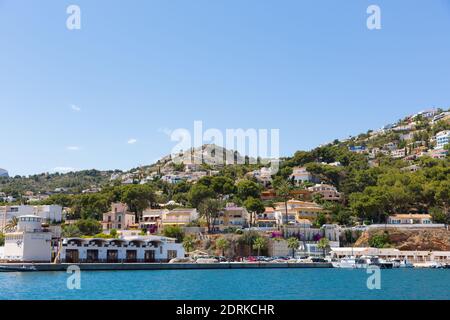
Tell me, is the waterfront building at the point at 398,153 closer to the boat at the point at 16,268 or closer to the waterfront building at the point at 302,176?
the waterfront building at the point at 302,176

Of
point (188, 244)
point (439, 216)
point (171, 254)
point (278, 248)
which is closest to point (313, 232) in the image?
point (278, 248)

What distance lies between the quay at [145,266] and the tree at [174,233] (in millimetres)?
9292

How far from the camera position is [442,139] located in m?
97.9

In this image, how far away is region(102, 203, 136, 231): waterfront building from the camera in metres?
61.7

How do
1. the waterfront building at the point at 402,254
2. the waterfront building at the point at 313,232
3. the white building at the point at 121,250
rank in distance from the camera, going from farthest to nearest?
the waterfront building at the point at 313,232 → the waterfront building at the point at 402,254 → the white building at the point at 121,250

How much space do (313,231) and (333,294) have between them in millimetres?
34638

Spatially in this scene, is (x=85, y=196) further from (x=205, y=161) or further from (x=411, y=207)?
(x=205, y=161)

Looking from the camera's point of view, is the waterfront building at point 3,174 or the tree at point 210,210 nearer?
the tree at point 210,210

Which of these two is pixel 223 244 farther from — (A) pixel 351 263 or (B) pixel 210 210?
(A) pixel 351 263

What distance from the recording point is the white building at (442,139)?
96363mm

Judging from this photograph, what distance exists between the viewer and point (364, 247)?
5469 cm

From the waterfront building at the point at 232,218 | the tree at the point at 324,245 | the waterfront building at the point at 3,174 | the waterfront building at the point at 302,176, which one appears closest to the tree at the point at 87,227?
the waterfront building at the point at 232,218

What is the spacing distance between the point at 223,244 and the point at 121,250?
9.63m

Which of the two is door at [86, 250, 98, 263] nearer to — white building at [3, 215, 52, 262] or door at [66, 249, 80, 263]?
door at [66, 249, 80, 263]
